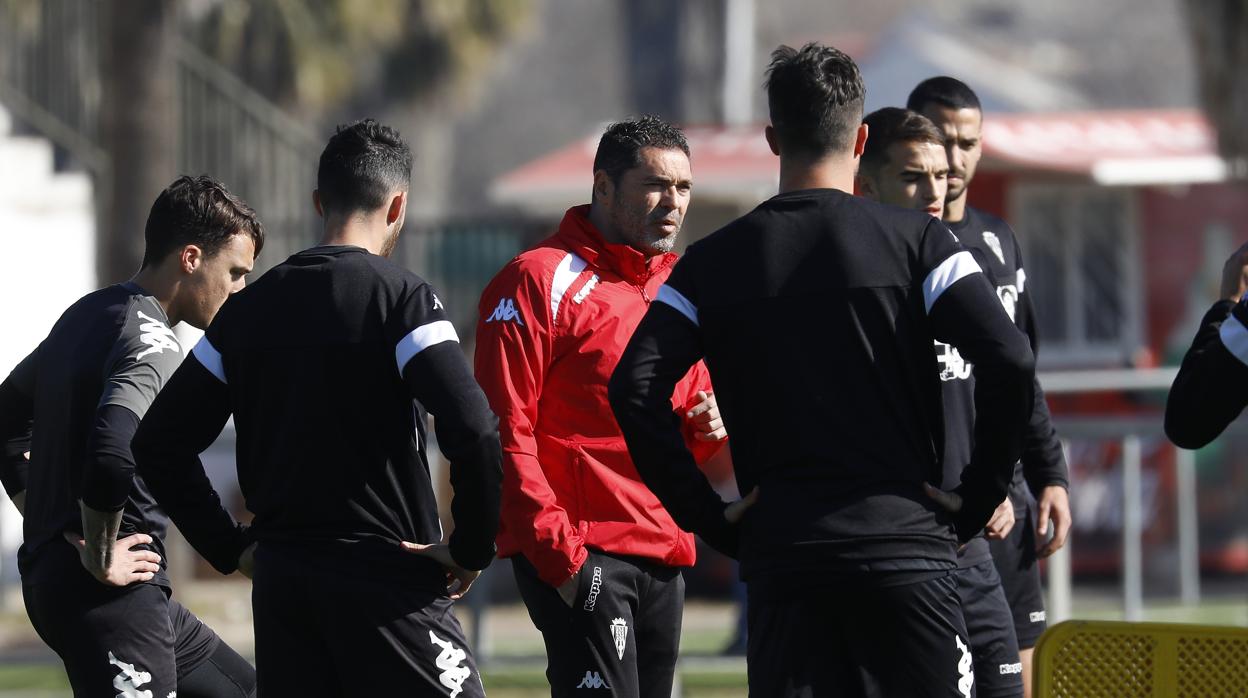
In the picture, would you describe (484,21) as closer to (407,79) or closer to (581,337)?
(407,79)

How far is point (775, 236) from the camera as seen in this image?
4246mm

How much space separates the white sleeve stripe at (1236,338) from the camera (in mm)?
4195

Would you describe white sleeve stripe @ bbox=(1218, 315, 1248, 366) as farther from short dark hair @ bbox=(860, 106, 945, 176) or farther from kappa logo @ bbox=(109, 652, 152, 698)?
kappa logo @ bbox=(109, 652, 152, 698)

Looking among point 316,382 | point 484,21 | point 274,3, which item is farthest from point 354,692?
point 484,21

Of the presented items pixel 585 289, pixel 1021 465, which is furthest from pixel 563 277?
pixel 1021 465

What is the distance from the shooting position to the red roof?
1447 centimetres

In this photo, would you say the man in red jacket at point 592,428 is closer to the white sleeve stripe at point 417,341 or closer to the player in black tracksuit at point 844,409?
the white sleeve stripe at point 417,341

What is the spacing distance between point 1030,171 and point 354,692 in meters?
11.6

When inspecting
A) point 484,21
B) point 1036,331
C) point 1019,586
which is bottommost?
point 1019,586

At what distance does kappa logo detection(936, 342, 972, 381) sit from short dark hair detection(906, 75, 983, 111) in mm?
1092

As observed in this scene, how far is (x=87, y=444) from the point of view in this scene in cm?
489

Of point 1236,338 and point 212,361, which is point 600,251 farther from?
point 1236,338

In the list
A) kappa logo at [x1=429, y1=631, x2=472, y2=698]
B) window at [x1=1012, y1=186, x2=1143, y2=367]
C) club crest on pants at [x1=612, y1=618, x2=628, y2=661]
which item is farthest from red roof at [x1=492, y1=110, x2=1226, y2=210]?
kappa logo at [x1=429, y1=631, x2=472, y2=698]

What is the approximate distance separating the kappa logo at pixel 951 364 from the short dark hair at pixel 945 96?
43.0 inches
